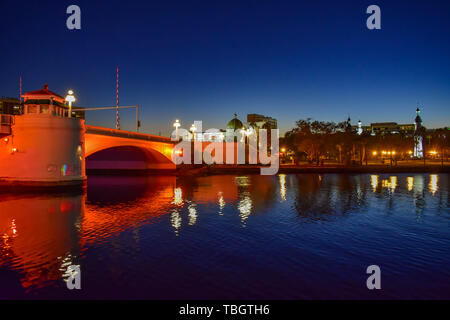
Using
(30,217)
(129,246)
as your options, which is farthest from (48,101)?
(129,246)

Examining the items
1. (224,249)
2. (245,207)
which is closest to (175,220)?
(245,207)

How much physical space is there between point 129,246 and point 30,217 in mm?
10552

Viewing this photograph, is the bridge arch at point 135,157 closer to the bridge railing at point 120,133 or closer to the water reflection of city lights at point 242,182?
the bridge railing at point 120,133

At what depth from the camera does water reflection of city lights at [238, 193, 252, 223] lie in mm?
22312

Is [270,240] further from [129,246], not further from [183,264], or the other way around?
[129,246]

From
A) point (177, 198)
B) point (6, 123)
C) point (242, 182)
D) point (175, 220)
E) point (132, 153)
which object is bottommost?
point (175, 220)

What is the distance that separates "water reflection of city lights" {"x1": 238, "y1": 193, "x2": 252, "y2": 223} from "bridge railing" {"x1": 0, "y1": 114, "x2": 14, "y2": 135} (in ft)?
77.5

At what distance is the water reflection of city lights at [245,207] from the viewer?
22.3 meters

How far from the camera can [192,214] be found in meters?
23.2

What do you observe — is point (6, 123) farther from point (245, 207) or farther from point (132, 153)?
point (132, 153)

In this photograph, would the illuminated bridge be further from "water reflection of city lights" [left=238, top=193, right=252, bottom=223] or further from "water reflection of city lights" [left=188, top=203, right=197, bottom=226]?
"water reflection of city lights" [left=238, top=193, right=252, bottom=223]

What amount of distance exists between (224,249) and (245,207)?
37.4 ft

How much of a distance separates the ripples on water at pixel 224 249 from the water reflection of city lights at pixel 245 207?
6.5 inches
